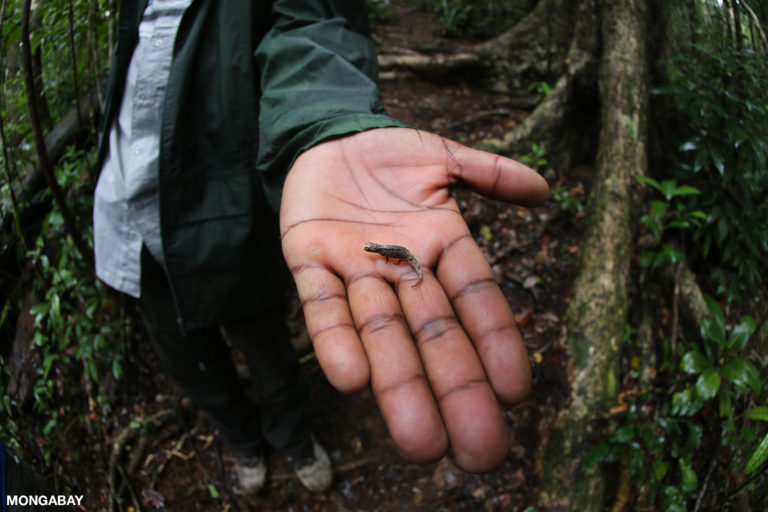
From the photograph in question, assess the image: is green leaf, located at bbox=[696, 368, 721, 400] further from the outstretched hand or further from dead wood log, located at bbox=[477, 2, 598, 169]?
dead wood log, located at bbox=[477, 2, 598, 169]

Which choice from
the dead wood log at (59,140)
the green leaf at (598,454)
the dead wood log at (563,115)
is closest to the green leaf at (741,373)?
the green leaf at (598,454)

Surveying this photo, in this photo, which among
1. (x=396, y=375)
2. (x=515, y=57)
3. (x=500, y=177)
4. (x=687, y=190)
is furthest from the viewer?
(x=515, y=57)

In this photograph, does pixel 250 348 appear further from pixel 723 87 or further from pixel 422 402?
pixel 723 87

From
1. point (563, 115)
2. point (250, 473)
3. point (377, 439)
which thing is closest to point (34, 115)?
point (250, 473)

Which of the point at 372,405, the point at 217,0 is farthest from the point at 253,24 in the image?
the point at 372,405

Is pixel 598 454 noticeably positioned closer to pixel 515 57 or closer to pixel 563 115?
pixel 563 115

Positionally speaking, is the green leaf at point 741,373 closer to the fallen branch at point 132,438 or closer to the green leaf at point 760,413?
the green leaf at point 760,413
